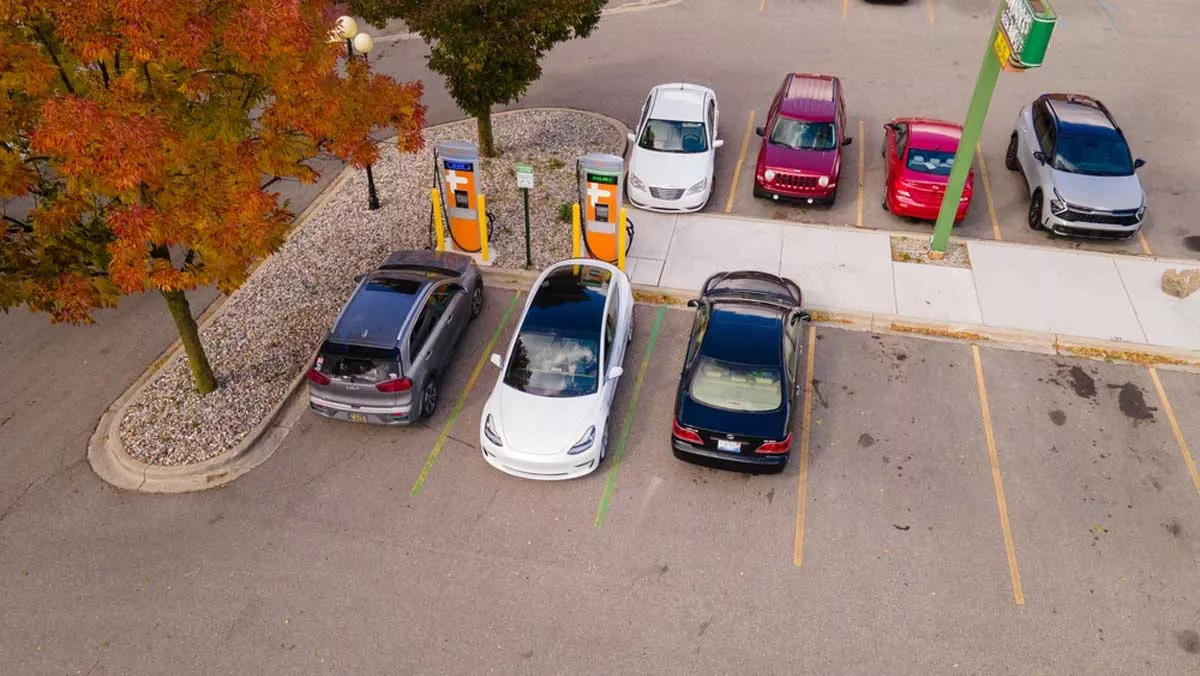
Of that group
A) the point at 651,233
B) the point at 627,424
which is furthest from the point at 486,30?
the point at 627,424

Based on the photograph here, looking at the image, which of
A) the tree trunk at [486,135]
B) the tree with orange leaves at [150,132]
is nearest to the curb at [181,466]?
the tree with orange leaves at [150,132]

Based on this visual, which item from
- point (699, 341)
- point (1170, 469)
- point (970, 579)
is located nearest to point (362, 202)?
point (699, 341)

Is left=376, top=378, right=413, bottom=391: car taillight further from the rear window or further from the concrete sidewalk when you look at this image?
the concrete sidewalk

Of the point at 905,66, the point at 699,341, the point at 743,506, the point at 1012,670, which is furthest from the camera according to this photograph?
the point at 905,66

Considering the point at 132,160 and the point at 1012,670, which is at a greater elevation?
the point at 132,160

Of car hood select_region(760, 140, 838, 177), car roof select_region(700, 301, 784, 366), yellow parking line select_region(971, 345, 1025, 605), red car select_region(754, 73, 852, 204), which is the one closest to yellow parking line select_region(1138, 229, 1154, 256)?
yellow parking line select_region(971, 345, 1025, 605)

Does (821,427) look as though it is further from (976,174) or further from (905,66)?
(905,66)

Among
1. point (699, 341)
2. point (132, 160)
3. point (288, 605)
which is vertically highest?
point (132, 160)
